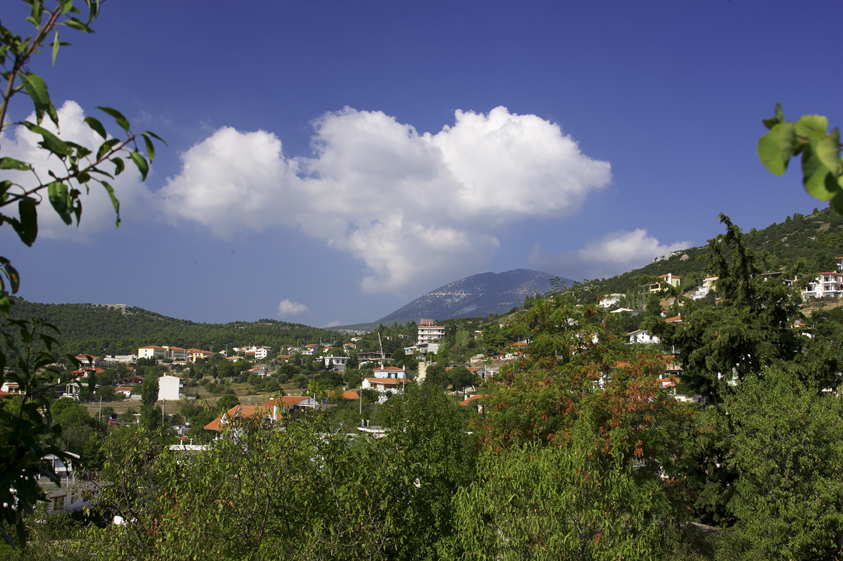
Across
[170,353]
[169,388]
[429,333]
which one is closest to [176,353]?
[170,353]

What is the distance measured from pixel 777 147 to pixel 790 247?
304 feet

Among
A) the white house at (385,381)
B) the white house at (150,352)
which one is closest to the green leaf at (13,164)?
the white house at (385,381)

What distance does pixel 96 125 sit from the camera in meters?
1.73

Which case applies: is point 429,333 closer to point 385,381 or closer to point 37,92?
point 385,381

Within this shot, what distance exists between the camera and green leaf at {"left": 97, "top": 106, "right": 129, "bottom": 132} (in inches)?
67.5

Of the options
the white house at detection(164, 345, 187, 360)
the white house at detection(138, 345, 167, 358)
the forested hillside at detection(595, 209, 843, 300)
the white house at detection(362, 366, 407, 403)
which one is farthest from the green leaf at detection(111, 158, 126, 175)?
the white house at detection(164, 345, 187, 360)

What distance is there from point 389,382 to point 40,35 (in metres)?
64.9

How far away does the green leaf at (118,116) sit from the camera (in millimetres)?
1714

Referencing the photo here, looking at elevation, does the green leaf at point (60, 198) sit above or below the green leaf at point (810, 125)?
above

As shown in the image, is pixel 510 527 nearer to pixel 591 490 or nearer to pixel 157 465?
pixel 591 490

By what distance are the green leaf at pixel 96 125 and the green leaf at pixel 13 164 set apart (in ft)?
1.10

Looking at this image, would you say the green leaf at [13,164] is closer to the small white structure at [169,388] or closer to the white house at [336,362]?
the small white structure at [169,388]

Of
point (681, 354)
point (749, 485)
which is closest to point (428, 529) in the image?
point (749, 485)

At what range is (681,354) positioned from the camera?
16.4 meters
